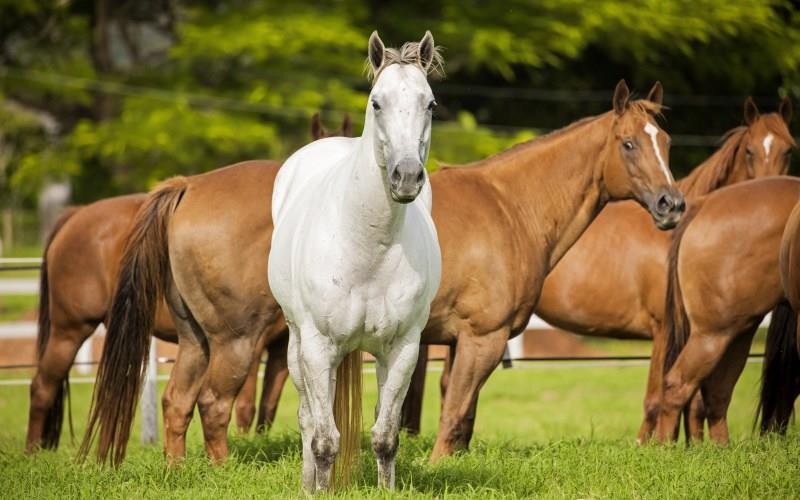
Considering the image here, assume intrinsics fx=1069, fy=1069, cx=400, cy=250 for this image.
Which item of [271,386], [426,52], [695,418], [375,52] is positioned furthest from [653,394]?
[375,52]

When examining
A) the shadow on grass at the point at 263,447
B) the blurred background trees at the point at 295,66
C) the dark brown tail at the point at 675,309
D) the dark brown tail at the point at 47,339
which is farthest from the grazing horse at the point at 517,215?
the blurred background trees at the point at 295,66

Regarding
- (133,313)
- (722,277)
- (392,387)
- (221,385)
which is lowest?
(221,385)

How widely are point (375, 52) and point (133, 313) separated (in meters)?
2.35

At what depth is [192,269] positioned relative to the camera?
5.91 m

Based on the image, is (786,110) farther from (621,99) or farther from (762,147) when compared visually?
(621,99)

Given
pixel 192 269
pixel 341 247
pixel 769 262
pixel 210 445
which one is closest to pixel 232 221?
pixel 192 269

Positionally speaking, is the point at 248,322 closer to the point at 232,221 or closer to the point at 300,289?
the point at 232,221

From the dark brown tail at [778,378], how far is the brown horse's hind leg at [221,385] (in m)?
3.55

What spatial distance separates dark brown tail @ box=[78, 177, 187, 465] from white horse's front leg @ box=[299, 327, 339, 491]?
1497 mm

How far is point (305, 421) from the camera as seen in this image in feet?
16.1

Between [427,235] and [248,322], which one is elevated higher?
[427,235]

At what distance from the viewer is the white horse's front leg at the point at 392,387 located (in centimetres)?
461

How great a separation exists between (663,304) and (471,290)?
2.32m

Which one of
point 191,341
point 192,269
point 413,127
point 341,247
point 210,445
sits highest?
point 413,127
